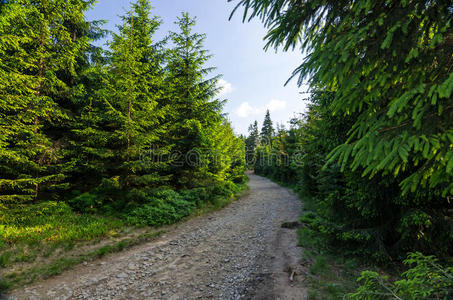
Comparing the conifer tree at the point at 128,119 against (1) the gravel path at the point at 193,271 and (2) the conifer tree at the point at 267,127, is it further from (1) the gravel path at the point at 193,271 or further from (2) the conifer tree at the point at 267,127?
(2) the conifer tree at the point at 267,127

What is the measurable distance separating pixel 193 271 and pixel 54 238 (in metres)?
5.19

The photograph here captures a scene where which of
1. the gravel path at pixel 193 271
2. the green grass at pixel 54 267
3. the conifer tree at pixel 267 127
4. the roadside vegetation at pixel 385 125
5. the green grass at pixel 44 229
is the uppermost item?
the conifer tree at pixel 267 127

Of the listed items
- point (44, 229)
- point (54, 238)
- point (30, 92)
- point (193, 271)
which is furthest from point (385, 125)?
point (30, 92)

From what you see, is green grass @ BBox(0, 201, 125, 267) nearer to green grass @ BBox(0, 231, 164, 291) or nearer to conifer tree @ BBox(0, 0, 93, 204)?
green grass @ BBox(0, 231, 164, 291)

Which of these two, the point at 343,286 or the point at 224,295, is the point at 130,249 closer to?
the point at 224,295

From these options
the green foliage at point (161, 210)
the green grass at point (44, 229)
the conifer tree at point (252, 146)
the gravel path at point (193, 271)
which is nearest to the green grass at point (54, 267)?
the gravel path at point (193, 271)

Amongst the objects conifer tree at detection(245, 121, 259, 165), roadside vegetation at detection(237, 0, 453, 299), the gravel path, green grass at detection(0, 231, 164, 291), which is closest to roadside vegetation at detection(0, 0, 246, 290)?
green grass at detection(0, 231, 164, 291)

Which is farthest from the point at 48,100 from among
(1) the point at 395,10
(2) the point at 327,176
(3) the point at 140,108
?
(2) the point at 327,176

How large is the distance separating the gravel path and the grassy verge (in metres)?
0.42

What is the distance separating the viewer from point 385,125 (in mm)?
2258

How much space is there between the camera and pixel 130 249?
6.75 metres

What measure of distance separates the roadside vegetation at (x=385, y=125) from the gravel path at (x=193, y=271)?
112 cm

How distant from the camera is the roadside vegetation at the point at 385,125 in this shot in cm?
198

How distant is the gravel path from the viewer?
432 cm
